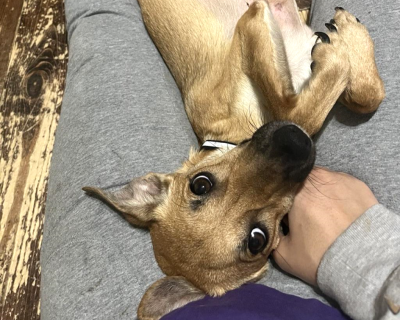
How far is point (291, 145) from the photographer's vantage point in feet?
5.53

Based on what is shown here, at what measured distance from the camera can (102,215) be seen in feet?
6.79

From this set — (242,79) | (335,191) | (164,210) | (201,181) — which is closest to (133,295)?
(164,210)

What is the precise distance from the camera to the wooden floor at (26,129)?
2.71m

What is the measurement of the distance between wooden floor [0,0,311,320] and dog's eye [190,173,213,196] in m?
1.49

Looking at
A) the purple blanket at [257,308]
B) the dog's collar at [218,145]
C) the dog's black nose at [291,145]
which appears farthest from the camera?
the dog's collar at [218,145]

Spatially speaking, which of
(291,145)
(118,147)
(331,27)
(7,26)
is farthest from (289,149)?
(7,26)

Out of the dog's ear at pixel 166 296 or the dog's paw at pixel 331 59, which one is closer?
the dog's ear at pixel 166 296

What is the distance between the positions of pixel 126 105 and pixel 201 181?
2.55 feet

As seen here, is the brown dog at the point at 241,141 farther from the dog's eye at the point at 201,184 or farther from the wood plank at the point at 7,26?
the wood plank at the point at 7,26

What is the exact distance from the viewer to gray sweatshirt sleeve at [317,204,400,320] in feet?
4.71

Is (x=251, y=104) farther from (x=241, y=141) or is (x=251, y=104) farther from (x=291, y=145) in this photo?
(x=291, y=145)

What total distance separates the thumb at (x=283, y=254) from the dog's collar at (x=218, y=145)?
1.87 ft

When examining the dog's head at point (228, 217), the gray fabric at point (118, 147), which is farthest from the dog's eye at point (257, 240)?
the gray fabric at point (118, 147)

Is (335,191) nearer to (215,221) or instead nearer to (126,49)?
(215,221)
